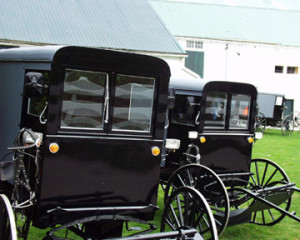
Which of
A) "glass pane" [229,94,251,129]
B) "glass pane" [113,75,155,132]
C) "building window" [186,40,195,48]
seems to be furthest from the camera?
"building window" [186,40,195,48]

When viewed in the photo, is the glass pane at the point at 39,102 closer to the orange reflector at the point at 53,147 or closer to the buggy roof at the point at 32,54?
the buggy roof at the point at 32,54

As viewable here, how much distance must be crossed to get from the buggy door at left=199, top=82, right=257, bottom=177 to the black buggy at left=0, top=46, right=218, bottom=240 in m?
1.95

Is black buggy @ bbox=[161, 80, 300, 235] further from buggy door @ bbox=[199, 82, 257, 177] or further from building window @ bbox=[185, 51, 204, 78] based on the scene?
building window @ bbox=[185, 51, 204, 78]

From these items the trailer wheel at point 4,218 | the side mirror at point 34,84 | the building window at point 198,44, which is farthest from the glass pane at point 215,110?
the building window at point 198,44

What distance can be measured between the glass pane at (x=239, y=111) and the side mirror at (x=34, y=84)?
3.67m

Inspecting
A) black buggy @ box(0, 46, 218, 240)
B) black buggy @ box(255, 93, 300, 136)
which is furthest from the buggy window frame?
black buggy @ box(255, 93, 300, 136)

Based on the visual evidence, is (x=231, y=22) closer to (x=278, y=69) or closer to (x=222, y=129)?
(x=278, y=69)

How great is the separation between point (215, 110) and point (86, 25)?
16.0 m

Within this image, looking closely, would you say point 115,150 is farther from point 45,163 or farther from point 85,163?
point 45,163

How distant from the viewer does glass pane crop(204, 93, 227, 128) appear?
7191mm

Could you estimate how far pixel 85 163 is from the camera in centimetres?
469

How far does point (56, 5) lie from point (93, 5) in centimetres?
204

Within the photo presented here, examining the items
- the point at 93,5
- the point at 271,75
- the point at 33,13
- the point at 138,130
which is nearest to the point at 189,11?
the point at 271,75

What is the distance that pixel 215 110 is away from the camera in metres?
7.29
